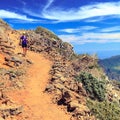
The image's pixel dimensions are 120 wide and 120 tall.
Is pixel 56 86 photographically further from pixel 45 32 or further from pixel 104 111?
pixel 45 32

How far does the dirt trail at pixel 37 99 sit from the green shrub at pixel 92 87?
411 cm

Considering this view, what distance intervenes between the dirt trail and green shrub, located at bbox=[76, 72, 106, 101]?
411 centimetres

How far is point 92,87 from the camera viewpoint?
113 ft

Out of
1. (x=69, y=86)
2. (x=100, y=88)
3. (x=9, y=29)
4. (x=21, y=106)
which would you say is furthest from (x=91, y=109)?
(x=9, y=29)

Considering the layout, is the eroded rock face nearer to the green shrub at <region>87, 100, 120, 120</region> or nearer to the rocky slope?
the rocky slope

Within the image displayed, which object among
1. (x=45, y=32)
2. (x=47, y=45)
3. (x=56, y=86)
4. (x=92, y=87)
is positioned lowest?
(x=92, y=87)

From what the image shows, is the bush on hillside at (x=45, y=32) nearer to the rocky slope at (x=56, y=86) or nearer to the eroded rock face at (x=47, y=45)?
the eroded rock face at (x=47, y=45)

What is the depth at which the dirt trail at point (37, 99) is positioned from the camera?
24172 mm

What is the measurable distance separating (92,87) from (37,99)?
9038 millimetres

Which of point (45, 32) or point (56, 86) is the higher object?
point (45, 32)

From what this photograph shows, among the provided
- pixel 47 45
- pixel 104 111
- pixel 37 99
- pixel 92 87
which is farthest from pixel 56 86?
pixel 47 45

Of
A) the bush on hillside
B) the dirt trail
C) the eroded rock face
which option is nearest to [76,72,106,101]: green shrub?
the dirt trail

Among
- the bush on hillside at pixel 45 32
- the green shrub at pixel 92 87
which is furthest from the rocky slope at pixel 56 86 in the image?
the bush on hillside at pixel 45 32

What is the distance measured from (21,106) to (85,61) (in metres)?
24.4
